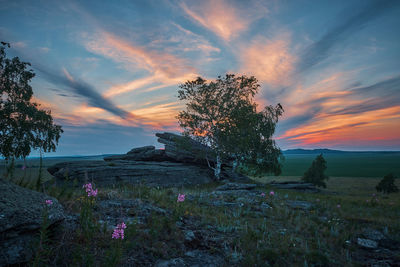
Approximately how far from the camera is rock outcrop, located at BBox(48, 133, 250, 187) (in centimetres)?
1992

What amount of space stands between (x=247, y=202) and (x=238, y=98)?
59.0ft

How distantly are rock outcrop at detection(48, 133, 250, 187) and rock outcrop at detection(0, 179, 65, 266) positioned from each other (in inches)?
560

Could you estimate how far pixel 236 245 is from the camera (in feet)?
16.7

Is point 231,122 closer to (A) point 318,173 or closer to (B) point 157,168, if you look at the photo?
(B) point 157,168

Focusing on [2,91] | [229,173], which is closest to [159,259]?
[229,173]

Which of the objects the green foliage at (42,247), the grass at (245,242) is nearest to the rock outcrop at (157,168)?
the grass at (245,242)

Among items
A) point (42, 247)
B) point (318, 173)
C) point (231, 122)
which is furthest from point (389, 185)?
point (42, 247)

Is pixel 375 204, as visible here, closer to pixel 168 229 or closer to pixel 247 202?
pixel 247 202

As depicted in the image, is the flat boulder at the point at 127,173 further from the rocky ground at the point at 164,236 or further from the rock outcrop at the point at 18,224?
the rock outcrop at the point at 18,224

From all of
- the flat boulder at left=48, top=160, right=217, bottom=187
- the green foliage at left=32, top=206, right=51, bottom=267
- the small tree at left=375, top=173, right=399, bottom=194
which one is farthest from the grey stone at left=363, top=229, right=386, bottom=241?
the small tree at left=375, top=173, right=399, bottom=194

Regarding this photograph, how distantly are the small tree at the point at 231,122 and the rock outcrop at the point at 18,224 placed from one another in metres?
22.4

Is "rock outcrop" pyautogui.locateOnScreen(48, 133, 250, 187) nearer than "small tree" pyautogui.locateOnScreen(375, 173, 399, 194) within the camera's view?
Yes

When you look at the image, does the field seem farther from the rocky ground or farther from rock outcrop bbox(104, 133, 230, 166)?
rock outcrop bbox(104, 133, 230, 166)

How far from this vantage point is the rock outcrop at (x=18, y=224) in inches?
115
